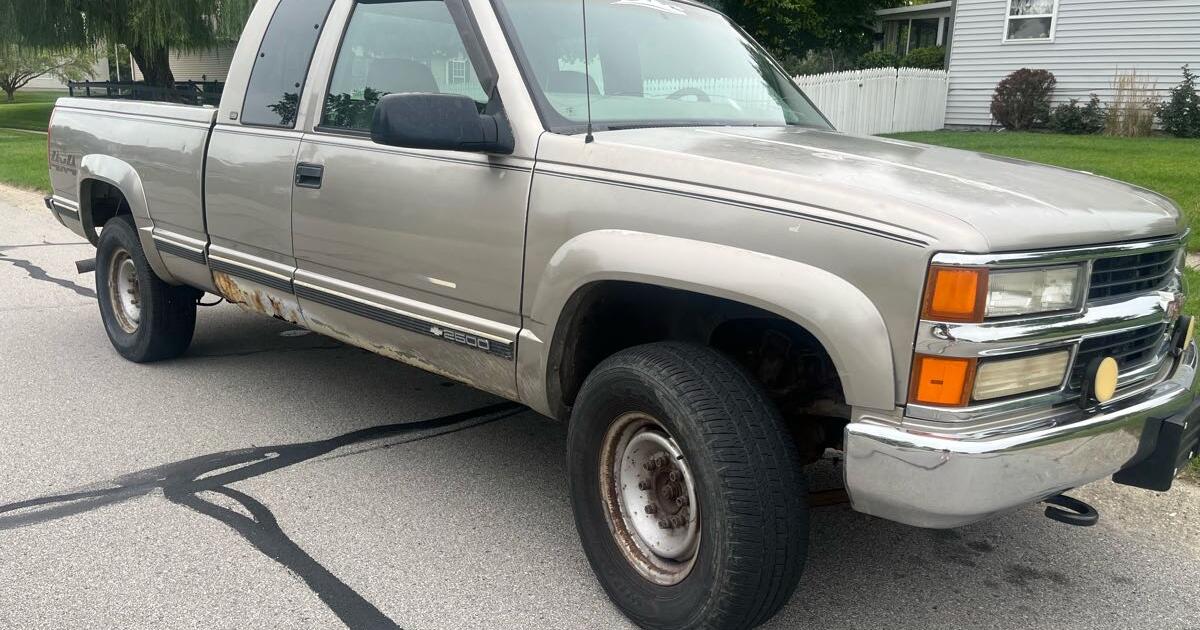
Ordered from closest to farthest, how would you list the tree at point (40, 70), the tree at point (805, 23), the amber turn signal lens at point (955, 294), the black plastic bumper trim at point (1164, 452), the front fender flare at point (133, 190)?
the amber turn signal lens at point (955, 294) → the black plastic bumper trim at point (1164, 452) → the front fender flare at point (133, 190) → the tree at point (805, 23) → the tree at point (40, 70)

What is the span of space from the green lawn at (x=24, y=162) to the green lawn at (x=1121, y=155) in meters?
12.7

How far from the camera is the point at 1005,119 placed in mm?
20047

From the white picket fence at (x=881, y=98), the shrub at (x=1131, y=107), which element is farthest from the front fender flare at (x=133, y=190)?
the shrub at (x=1131, y=107)

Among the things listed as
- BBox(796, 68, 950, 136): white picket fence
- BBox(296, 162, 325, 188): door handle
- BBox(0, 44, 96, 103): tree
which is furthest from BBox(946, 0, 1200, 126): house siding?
BBox(0, 44, 96, 103): tree

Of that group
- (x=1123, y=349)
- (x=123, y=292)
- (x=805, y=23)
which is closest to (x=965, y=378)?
(x=1123, y=349)

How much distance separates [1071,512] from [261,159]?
339 cm

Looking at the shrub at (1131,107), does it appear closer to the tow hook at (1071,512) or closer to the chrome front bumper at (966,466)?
the tow hook at (1071,512)

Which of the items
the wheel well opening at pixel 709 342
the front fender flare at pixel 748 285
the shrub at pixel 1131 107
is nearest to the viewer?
the front fender flare at pixel 748 285

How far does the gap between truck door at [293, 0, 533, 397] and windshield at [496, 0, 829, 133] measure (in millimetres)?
236

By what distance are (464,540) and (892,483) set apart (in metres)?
1.70

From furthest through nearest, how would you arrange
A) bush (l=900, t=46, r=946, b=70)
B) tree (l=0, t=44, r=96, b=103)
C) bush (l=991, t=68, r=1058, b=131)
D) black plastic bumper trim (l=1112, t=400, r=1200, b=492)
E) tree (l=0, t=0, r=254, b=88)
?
tree (l=0, t=44, r=96, b=103)
bush (l=900, t=46, r=946, b=70)
tree (l=0, t=0, r=254, b=88)
bush (l=991, t=68, r=1058, b=131)
black plastic bumper trim (l=1112, t=400, r=1200, b=492)

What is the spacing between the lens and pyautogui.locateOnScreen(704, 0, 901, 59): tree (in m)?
35.0

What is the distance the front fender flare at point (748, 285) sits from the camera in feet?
8.02

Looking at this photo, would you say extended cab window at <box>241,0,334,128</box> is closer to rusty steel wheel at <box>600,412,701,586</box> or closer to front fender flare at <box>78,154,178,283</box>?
front fender flare at <box>78,154,178,283</box>
